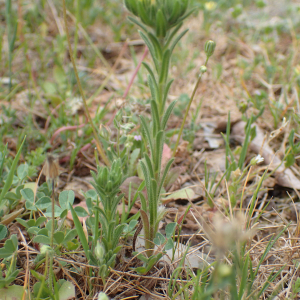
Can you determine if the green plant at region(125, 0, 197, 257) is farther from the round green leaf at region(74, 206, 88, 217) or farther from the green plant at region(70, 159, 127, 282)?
the round green leaf at region(74, 206, 88, 217)

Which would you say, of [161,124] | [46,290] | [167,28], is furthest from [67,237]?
[167,28]

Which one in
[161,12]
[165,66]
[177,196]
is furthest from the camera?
[177,196]

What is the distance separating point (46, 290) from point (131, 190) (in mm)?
700

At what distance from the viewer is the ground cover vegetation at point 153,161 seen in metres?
1.28

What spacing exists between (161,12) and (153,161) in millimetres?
612

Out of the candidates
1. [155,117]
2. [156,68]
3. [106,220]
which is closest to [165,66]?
[156,68]

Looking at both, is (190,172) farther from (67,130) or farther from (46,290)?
(46,290)

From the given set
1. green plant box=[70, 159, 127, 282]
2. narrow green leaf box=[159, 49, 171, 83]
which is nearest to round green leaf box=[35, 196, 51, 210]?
green plant box=[70, 159, 127, 282]

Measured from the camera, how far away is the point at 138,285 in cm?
140

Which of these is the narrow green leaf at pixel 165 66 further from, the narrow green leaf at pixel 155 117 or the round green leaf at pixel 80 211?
the round green leaf at pixel 80 211

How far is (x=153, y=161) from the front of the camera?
135 cm

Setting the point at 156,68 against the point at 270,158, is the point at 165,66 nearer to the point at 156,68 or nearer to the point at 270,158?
the point at 156,68

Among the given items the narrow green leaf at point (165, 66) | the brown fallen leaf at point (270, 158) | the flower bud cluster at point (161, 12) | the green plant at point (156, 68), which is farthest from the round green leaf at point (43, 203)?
the brown fallen leaf at point (270, 158)

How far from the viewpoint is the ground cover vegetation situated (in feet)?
4.19
